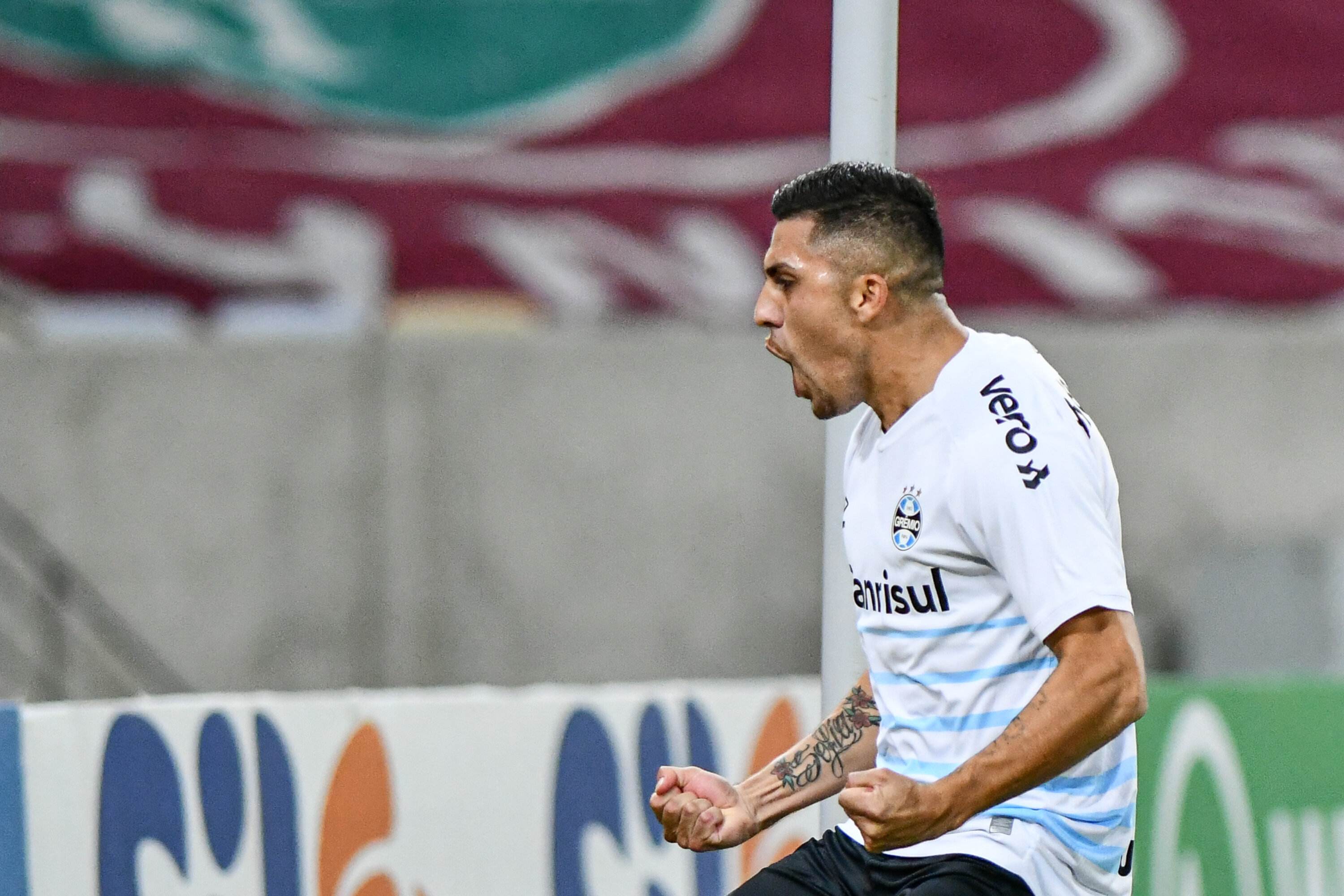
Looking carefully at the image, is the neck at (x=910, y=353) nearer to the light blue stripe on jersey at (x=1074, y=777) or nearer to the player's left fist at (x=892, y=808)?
the light blue stripe on jersey at (x=1074, y=777)

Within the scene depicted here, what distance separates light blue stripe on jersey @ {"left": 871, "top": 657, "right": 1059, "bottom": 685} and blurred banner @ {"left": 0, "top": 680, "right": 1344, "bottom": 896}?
2386mm

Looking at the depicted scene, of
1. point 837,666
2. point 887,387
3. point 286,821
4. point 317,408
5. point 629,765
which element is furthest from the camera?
point 317,408

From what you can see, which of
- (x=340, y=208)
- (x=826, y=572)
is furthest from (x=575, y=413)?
(x=826, y=572)

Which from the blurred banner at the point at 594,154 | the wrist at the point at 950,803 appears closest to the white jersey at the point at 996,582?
the wrist at the point at 950,803

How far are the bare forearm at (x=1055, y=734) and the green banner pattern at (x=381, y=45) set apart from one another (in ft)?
32.5

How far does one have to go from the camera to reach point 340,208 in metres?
12.1

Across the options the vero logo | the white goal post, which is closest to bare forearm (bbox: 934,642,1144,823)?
the white goal post

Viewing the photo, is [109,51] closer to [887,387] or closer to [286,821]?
[286,821]

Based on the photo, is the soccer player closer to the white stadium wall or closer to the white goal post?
the white goal post

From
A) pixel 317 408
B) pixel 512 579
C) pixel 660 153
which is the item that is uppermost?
pixel 660 153

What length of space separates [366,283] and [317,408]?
82 centimetres

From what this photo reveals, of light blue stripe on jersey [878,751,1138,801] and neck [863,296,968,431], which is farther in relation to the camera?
neck [863,296,968,431]

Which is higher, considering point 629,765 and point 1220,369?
point 1220,369

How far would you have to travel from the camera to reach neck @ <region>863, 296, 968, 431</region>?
3.43 metres
